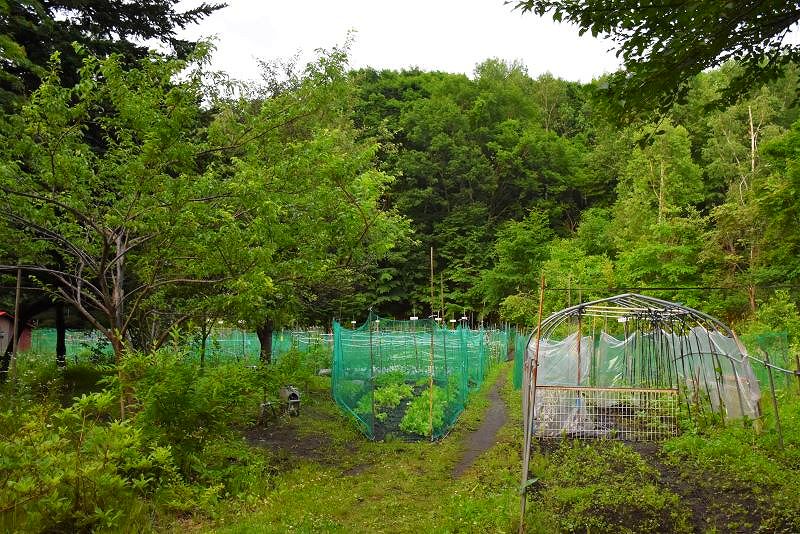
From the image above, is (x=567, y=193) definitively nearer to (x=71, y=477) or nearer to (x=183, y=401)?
(x=183, y=401)

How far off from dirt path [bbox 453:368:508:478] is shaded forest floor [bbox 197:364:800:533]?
0.21ft

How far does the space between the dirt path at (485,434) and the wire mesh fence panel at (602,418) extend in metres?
1.07

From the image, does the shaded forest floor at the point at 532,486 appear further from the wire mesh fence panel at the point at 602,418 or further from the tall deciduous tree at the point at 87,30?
the tall deciduous tree at the point at 87,30

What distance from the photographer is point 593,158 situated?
4253 centimetres

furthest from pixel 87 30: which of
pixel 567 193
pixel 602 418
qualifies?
pixel 567 193

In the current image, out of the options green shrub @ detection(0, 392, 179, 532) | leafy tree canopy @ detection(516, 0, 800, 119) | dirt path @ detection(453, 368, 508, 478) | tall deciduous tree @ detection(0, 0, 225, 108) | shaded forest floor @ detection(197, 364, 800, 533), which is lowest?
dirt path @ detection(453, 368, 508, 478)

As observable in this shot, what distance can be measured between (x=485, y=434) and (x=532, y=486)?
4.57m

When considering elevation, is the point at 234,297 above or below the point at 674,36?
below

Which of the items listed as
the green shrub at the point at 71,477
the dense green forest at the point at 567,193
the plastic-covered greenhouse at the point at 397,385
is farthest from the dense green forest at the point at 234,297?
the dense green forest at the point at 567,193

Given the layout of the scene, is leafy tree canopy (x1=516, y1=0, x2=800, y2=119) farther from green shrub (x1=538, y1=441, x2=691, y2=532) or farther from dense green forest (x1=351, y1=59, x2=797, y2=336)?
dense green forest (x1=351, y1=59, x2=797, y2=336)

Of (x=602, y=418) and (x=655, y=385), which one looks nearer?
(x=602, y=418)

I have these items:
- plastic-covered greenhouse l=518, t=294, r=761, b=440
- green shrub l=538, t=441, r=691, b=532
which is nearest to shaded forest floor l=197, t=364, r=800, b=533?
green shrub l=538, t=441, r=691, b=532

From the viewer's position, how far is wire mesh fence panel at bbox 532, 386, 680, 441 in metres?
9.88

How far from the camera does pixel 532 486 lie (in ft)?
24.4
